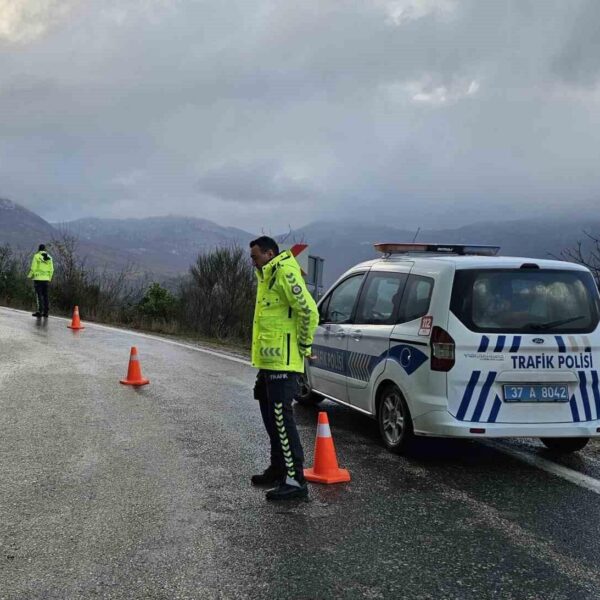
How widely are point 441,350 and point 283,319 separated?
136 centimetres

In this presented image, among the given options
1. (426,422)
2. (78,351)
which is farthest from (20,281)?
(426,422)

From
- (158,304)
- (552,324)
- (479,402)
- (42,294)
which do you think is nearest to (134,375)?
(479,402)

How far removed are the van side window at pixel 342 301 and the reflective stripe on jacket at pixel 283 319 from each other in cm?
217

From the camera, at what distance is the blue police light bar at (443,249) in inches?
253

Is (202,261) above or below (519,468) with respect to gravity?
above

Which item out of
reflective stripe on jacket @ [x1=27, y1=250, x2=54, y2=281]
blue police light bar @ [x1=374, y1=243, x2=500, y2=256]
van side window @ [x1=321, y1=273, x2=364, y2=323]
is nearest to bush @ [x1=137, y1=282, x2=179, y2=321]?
reflective stripe on jacket @ [x1=27, y1=250, x2=54, y2=281]

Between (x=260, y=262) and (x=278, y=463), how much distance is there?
4.92 ft

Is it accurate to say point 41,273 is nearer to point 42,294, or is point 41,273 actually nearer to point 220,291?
point 42,294

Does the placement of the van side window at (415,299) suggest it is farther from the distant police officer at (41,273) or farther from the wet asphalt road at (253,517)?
the distant police officer at (41,273)

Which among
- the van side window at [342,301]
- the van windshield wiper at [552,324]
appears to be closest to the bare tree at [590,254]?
the van side window at [342,301]

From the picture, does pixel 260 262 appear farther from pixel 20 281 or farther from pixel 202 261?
pixel 20 281

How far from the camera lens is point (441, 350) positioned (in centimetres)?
531

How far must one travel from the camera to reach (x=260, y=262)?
4879 millimetres

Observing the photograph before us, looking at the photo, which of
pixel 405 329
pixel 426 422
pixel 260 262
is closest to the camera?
pixel 260 262
